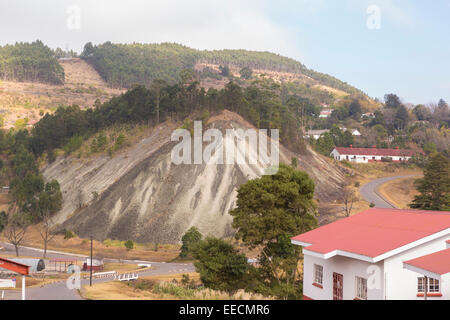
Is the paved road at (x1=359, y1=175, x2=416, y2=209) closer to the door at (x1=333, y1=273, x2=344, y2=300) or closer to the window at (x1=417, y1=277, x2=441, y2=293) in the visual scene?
the door at (x1=333, y1=273, x2=344, y2=300)

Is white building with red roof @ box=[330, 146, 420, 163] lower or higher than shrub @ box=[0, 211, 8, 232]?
higher

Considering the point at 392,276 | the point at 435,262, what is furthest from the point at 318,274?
the point at 435,262

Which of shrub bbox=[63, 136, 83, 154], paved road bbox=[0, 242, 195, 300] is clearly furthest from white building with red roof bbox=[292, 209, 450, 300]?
shrub bbox=[63, 136, 83, 154]

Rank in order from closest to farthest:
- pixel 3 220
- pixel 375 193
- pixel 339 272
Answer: pixel 339 272
pixel 3 220
pixel 375 193

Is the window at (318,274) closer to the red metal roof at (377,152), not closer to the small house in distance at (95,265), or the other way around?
the small house in distance at (95,265)

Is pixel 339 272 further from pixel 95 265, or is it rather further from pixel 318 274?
pixel 95 265
